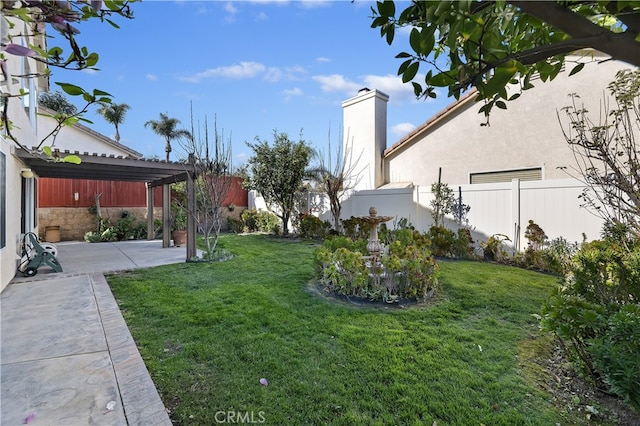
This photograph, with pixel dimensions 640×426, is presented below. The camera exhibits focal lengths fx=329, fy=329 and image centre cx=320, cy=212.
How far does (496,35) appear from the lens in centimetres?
129

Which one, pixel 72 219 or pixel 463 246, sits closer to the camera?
pixel 463 246

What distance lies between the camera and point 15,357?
11.3 feet

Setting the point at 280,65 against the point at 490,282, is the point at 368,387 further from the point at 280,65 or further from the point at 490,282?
the point at 280,65

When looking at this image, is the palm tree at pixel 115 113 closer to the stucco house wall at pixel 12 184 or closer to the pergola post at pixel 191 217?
the stucco house wall at pixel 12 184

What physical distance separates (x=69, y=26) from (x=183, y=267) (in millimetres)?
7582

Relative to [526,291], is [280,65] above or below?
above

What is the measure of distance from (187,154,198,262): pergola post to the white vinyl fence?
6610 millimetres

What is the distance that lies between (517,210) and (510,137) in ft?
10.5

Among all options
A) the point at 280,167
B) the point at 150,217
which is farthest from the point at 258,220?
the point at 150,217

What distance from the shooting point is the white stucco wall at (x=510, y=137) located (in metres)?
9.15

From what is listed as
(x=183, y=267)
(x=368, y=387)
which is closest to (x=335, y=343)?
(x=368, y=387)

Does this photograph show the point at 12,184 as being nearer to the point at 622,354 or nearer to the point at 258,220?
the point at 622,354

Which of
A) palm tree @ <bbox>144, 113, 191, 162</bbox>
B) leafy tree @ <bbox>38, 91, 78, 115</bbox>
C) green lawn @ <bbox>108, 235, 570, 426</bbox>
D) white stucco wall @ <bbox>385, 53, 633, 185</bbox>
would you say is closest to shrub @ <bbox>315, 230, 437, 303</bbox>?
green lawn @ <bbox>108, 235, 570, 426</bbox>

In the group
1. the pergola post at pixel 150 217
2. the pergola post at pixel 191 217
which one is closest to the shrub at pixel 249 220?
the pergola post at pixel 150 217
